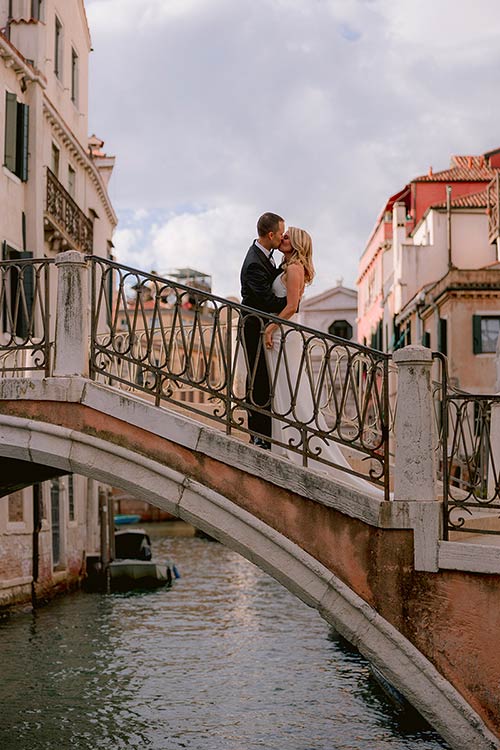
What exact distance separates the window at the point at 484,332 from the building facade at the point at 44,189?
947 cm

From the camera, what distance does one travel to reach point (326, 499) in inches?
272

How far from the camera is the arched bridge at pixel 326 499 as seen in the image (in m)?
6.62

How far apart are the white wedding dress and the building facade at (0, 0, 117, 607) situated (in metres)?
9.00

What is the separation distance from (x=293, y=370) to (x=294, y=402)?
342mm

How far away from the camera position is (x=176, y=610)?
19656mm

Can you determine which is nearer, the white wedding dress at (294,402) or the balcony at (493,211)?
the white wedding dress at (294,402)

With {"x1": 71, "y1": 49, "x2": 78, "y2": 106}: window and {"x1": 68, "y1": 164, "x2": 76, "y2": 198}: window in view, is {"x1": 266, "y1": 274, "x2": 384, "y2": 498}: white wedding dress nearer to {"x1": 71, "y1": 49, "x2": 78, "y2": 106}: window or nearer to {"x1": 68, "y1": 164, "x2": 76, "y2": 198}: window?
{"x1": 68, "y1": 164, "x2": 76, "y2": 198}: window

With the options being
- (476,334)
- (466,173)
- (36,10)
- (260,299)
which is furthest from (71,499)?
(466,173)

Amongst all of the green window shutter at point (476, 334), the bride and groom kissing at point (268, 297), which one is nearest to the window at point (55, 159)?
the green window shutter at point (476, 334)

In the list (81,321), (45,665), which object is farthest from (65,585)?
(81,321)

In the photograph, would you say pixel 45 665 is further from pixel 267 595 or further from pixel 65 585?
pixel 267 595

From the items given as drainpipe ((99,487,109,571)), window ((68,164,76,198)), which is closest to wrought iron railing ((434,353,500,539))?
drainpipe ((99,487,109,571))

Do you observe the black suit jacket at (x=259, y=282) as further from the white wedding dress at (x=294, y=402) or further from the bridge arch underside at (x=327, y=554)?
the bridge arch underside at (x=327, y=554)

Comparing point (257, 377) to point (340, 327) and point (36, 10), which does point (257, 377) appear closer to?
point (36, 10)
